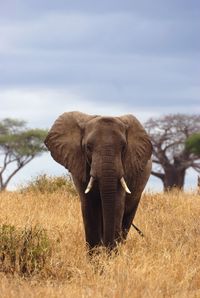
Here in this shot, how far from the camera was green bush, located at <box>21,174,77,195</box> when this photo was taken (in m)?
17.9

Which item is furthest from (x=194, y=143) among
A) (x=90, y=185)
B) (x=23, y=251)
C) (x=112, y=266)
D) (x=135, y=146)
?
(x=112, y=266)

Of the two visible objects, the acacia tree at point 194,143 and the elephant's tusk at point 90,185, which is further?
the acacia tree at point 194,143

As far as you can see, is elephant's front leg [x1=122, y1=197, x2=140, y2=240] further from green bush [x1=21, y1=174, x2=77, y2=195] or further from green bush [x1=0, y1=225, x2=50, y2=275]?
green bush [x1=21, y1=174, x2=77, y2=195]

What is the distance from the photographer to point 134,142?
830 centimetres

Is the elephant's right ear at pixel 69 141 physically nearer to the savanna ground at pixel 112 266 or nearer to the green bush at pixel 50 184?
the savanna ground at pixel 112 266

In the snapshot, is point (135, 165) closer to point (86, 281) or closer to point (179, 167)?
point (86, 281)

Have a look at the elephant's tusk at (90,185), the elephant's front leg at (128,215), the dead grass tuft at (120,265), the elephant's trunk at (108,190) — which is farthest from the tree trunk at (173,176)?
the elephant's tusk at (90,185)

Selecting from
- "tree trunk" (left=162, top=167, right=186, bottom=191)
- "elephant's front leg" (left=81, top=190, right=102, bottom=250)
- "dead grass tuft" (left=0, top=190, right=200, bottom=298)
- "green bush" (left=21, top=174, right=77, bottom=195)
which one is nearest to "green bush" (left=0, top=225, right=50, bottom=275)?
"dead grass tuft" (left=0, top=190, right=200, bottom=298)

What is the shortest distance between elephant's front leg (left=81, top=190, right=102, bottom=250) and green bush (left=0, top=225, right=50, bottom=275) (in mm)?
530

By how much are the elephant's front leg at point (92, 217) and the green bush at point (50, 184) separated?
8.93 metres

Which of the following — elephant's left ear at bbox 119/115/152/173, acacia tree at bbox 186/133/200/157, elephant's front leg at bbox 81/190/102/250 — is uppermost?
elephant's left ear at bbox 119/115/152/173

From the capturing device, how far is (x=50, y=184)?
18297 mm

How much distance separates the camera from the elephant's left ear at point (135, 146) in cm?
821

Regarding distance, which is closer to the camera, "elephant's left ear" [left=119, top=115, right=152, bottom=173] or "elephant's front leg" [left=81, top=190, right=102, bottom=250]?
"elephant's front leg" [left=81, top=190, right=102, bottom=250]
